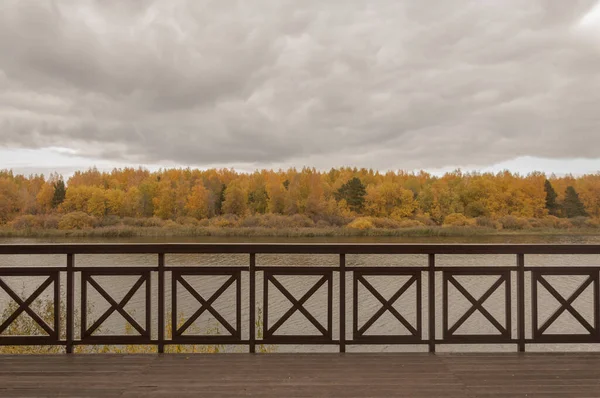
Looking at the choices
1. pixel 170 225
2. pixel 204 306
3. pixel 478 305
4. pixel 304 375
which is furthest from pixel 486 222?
pixel 304 375

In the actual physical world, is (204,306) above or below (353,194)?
below

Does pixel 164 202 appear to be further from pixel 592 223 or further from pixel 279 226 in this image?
pixel 592 223

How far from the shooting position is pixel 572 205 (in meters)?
30.6

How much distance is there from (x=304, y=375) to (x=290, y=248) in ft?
3.55

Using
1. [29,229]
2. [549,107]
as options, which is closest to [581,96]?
[549,107]

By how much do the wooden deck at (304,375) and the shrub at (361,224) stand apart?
28.2 metres

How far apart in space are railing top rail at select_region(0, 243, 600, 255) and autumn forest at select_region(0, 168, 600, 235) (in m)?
26.5

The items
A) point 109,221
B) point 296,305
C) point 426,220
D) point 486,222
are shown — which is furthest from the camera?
point 426,220

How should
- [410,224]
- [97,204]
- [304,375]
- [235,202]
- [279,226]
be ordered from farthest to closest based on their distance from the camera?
[235,202] < [410,224] < [279,226] < [97,204] < [304,375]

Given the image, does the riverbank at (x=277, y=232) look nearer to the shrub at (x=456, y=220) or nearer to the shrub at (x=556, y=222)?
the shrub at (x=556, y=222)

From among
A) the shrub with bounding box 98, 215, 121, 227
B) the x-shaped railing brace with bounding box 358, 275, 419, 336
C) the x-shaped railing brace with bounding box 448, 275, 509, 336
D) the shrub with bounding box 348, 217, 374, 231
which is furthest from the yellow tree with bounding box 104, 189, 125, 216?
the x-shaped railing brace with bounding box 448, 275, 509, 336

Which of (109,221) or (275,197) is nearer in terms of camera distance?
(109,221)

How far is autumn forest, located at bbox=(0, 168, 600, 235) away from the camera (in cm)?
2945

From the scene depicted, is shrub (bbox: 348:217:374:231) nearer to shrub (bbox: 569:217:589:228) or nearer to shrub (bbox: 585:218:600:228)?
shrub (bbox: 569:217:589:228)
